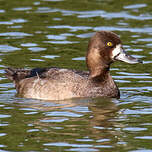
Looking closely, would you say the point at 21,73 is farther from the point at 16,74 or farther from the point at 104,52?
the point at 104,52

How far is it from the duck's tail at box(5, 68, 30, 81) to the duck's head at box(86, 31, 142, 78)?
4.64 ft

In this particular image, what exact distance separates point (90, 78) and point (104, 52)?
0.56 metres

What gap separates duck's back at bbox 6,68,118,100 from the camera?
10.9 metres

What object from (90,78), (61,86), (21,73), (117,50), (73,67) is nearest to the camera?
(61,86)

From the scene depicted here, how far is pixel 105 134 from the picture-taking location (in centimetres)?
855

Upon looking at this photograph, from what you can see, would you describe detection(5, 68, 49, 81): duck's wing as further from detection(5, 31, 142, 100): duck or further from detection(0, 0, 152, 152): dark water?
→ detection(0, 0, 152, 152): dark water

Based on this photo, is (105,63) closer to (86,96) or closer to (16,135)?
(86,96)

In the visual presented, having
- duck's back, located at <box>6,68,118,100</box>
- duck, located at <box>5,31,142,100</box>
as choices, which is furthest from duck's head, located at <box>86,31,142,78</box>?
duck's back, located at <box>6,68,118,100</box>

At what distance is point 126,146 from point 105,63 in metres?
3.41

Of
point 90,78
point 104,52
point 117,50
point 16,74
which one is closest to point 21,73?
→ point 16,74

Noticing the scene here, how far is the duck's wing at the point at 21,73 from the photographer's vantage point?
11523 mm

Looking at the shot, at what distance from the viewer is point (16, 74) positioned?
1188 cm

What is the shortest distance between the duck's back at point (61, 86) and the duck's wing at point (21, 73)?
0.03 metres

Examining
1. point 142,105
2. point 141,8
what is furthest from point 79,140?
point 141,8
